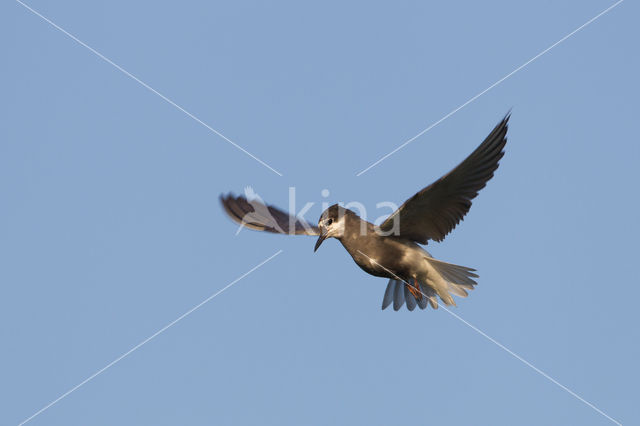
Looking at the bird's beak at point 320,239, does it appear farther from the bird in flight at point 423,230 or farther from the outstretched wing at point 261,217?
the outstretched wing at point 261,217

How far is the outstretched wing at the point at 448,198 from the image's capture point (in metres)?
8.77

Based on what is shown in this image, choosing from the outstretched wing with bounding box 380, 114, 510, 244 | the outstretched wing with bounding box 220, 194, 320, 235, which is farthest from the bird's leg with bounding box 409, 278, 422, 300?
the outstretched wing with bounding box 220, 194, 320, 235

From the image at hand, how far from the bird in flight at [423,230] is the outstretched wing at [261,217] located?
4.48ft

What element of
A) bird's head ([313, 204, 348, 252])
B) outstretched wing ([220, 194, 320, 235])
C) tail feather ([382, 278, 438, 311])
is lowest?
bird's head ([313, 204, 348, 252])

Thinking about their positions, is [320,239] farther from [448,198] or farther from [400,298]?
[400,298]

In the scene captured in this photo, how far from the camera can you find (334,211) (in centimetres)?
941

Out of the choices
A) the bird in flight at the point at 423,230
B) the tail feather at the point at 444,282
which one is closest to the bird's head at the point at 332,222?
the bird in flight at the point at 423,230

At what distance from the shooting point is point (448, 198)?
9.12m

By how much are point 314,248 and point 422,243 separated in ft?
3.89

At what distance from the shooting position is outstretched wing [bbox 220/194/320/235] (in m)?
10.9

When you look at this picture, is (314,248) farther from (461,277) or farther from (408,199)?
(461,277)

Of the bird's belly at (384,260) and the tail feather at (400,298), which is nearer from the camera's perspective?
the bird's belly at (384,260)

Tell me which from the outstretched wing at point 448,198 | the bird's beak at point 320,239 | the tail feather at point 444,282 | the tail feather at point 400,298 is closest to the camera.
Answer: the outstretched wing at point 448,198

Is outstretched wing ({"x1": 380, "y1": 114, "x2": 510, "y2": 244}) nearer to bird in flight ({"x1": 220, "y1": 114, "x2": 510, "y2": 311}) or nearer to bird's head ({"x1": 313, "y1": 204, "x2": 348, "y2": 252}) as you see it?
bird in flight ({"x1": 220, "y1": 114, "x2": 510, "y2": 311})
